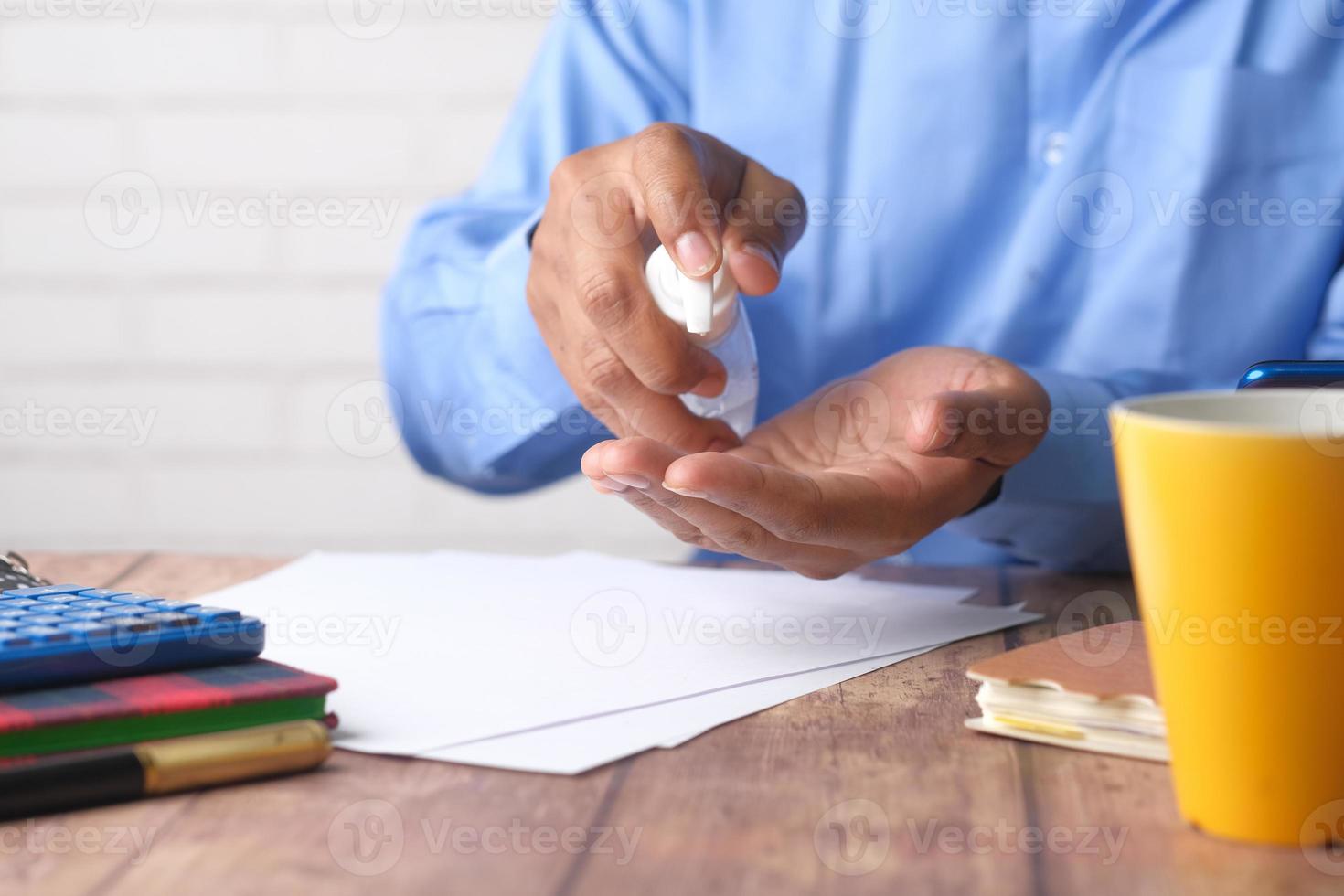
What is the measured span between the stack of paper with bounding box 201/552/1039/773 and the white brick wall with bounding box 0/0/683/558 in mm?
1145

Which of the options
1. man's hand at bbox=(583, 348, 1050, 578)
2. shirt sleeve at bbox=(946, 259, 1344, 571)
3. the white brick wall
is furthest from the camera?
the white brick wall

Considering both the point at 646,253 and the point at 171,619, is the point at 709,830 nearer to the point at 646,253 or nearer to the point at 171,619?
the point at 171,619

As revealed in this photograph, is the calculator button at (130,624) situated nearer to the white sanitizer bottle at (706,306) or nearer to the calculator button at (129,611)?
the calculator button at (129,611)

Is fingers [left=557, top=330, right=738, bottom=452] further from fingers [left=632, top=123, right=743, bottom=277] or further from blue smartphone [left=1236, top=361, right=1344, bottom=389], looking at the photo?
blue smartphone [left=1236, top=361, right=1344, bottom=389]

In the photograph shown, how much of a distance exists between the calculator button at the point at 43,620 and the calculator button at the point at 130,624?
0.02m

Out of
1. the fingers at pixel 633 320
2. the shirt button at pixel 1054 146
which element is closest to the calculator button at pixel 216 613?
the fingers at pixel 633 320

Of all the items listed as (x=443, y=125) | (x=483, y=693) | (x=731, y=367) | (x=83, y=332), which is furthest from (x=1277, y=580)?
(x=83, y=332)

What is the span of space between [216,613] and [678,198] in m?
0.29

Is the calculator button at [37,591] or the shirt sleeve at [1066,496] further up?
the calculator button at [37,591]

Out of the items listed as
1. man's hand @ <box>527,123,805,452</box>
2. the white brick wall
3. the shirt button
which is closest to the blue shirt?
the shirt button

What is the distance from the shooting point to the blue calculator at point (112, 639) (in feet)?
1.46

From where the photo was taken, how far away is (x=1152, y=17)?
3.30ft

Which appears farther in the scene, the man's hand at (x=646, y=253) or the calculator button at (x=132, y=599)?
the man's hand at (x=646, y=253)

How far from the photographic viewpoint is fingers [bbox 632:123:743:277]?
632mm
